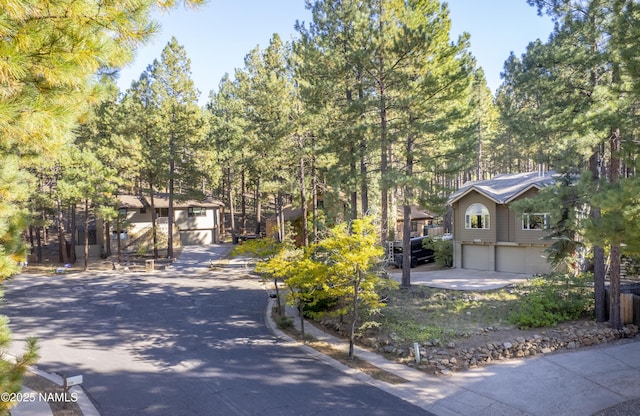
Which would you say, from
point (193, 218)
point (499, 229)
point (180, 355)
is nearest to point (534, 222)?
point (499, 229)

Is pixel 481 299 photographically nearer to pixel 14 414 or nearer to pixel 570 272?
pixel 570 272

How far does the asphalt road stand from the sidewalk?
0.95 metres

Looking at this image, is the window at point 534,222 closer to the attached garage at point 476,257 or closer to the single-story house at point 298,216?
the attached garage at point 476,257

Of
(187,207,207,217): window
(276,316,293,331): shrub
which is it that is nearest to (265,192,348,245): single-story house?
(187,207,207,217): window

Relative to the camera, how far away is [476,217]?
25.0m

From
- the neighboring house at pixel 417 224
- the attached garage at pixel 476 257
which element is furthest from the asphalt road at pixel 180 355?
the neighboring house at pixel 417 224

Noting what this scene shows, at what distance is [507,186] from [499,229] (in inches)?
124

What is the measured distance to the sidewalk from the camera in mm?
9578

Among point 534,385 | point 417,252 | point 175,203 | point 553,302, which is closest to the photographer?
point 534,385

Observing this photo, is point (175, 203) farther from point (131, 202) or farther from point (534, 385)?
point (534, 385)

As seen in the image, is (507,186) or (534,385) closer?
(534,385)

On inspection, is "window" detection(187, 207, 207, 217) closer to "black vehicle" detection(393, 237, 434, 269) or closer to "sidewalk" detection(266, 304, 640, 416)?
"black vehicle" detection(393, 237, 434, 269)

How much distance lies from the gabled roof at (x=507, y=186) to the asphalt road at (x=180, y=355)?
47.8 ft

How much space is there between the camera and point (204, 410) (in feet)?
30.3
